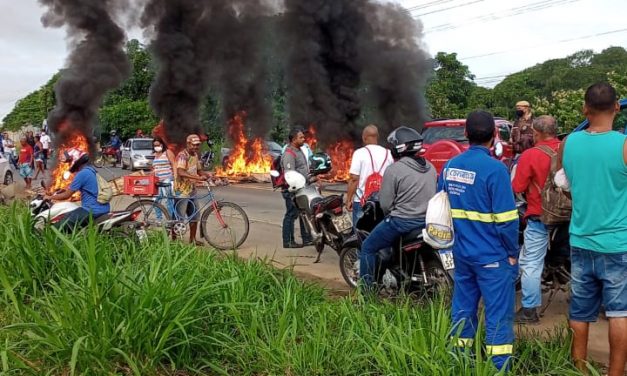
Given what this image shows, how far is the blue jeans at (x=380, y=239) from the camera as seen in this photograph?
494cm

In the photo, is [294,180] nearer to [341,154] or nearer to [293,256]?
[293,256]

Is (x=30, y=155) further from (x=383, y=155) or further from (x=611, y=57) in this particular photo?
(x=611, y=57)

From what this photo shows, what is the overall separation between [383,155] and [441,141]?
628 centimetres

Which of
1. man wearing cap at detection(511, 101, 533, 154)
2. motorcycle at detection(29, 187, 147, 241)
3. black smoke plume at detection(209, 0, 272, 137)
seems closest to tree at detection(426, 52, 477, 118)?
black smoke plume at detection(209, 0, 272, 137)

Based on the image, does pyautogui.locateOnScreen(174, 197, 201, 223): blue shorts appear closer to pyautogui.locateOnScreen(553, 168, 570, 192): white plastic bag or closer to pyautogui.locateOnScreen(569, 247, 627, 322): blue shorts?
pyautogui.locateOnScreen(553, 168, 570, 192): white plastic bag

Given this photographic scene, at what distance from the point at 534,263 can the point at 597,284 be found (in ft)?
5.08

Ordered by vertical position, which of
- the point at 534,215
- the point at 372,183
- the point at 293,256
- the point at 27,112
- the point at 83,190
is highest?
the point at 27,112

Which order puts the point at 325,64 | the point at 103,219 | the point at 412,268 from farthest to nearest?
the point at 325,64
the point at 103,219
the point at 412,268

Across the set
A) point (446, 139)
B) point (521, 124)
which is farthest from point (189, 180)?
point (446, 139)

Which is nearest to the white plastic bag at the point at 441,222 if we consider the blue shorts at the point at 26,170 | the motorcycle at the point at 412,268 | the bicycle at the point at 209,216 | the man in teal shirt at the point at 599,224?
the man in teal shirt at the point at 599,224

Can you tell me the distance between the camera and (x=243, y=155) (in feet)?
80.6

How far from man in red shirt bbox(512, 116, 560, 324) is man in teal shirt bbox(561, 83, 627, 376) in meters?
1.43

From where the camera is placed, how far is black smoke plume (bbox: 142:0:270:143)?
2381 centimetres

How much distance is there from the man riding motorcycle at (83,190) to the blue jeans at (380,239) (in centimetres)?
317
